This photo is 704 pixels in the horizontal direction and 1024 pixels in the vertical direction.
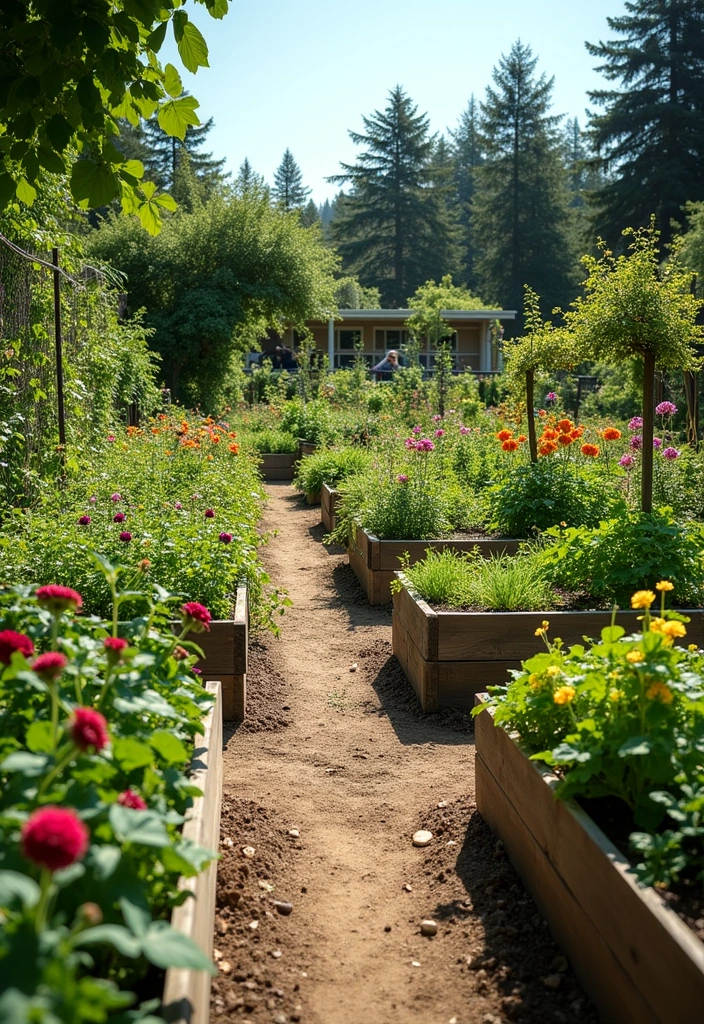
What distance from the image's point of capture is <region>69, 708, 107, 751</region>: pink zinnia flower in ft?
4.60

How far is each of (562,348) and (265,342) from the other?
31.1 metres

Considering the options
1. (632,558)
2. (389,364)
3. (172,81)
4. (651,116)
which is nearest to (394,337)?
(651,116)

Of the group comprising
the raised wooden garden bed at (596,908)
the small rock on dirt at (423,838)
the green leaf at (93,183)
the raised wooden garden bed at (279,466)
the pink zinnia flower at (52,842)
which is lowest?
the small rock on dirt at (423,838)

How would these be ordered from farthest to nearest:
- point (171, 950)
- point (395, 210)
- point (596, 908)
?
point (395, 210) → point (596, 908) → point (171, 950)

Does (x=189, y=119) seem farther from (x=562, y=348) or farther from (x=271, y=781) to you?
(x=562, y=348)

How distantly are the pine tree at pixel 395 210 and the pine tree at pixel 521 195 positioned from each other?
9.54ft

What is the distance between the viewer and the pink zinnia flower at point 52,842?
111 centimetres

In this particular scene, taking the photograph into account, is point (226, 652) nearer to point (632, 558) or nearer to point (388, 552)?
point (632, 558)

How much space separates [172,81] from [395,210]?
49.0 m

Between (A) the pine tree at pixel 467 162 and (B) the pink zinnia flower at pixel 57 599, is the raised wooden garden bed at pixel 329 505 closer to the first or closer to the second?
(B) the pink zinnia flower at pixel 57 599

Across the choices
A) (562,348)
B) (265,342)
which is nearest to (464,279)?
(265,342)

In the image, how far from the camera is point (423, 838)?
11.4ft

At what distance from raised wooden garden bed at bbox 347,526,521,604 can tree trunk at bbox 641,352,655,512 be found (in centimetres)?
125

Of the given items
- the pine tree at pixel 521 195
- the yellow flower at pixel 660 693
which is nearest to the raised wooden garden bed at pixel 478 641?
the yellow flower at pixel 660 693
